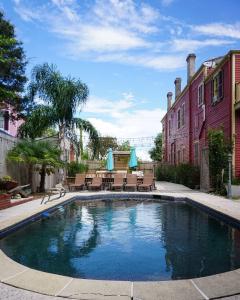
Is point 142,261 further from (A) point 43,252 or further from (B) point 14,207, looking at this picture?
(B) point 14,207

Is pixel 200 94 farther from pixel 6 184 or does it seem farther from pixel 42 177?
pixel 6 184

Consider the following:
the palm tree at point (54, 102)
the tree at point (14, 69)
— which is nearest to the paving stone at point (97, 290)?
the palm tree at point (54, 102)

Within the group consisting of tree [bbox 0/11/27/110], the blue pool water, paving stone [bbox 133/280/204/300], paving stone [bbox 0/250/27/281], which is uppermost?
tree [bbox 0/11/27/110]

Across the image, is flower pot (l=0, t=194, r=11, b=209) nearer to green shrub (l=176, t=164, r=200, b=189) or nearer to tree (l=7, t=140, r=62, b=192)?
tree (l=7, t=140, r=62, b=192)

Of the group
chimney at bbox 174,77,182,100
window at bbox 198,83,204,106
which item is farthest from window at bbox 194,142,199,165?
chimney at bbox 174,77,182,100

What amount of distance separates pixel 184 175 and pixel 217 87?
606cm

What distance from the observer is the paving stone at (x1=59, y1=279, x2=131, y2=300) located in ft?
12.9

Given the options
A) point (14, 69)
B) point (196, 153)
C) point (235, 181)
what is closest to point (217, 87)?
point (235, 181)

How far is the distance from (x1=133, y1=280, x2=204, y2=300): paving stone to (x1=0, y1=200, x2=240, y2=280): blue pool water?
3.56 feet

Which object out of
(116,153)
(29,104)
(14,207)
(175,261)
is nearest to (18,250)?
Result: (175,261)

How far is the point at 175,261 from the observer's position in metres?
6.14

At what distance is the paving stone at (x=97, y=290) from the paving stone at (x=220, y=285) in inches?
32.2

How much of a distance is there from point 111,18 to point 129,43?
212 inches

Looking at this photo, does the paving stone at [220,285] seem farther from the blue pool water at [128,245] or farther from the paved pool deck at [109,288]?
the blue pool water at [128,245]
